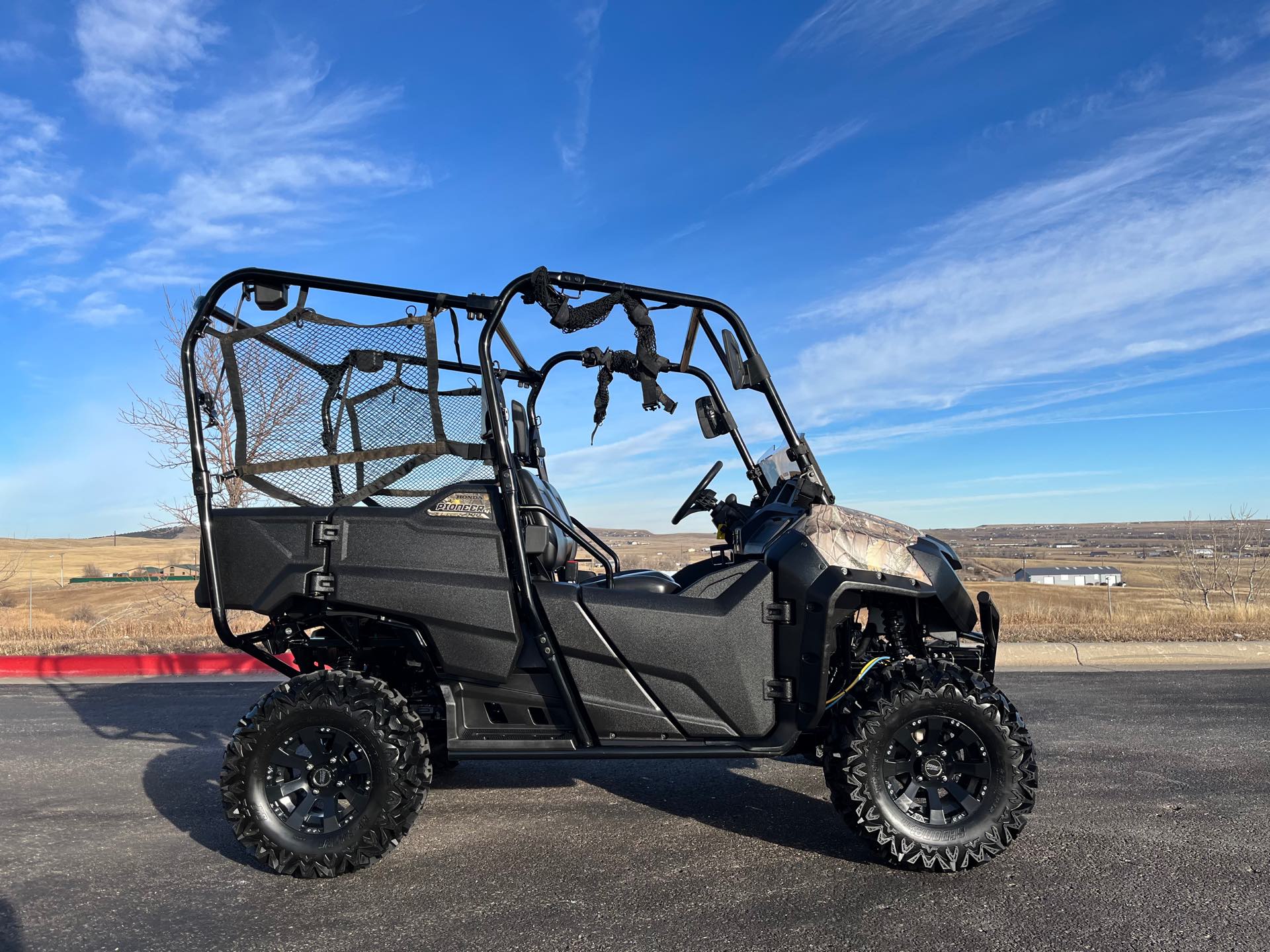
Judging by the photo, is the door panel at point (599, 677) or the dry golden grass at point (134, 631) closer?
the door panel at point (599, 677)

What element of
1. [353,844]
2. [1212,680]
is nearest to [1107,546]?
[1212,680]

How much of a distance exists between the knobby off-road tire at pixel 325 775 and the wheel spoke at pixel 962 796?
7.31ft

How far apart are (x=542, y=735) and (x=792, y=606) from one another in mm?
1269

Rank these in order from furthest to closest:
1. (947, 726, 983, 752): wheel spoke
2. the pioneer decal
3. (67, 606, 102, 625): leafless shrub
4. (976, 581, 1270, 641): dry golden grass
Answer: (67, 606, 102, 625): leafless shrub < (976, 581, 1270, 641): dry golden grass < the pioneer decal < (947, 726, 983, 752): wheel spoke

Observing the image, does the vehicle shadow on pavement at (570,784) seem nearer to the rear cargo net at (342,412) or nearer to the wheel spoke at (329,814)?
the wheel spoke at (329,814)

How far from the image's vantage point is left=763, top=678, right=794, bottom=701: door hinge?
13.0 feet

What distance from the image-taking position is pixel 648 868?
3.75 metres

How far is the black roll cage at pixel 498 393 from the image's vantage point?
156 inches

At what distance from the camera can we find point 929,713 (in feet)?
12.4

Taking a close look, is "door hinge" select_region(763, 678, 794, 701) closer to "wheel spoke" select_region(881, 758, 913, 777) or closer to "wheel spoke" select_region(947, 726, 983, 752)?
"wheel spoke" select_region(881, 758, 913, 777)

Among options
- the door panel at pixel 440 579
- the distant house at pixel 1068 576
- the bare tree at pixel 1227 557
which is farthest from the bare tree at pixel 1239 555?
the door panel at pixel 440 579

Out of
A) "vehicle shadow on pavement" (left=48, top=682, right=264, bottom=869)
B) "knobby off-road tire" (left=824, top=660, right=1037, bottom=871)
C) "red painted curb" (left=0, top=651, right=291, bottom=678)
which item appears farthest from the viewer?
"red painted curb" (left=0, top=651, right=291, bottom=678)

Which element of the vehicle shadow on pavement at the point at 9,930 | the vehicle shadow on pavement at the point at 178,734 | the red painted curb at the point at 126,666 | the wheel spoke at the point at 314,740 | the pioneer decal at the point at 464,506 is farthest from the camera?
the red painted curb at the point at 126,666

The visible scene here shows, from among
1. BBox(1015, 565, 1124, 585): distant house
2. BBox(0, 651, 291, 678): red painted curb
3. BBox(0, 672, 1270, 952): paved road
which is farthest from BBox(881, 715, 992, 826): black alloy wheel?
BBox(1015, 565, 1124, 585): distant house
